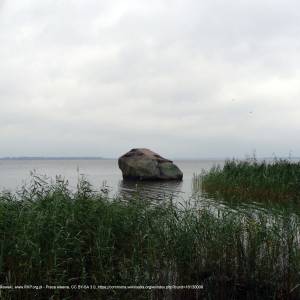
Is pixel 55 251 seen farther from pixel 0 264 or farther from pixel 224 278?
pixel 224 278

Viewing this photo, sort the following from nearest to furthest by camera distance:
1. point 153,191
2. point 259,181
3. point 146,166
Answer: point 259,181, point 153,191, point 146,166

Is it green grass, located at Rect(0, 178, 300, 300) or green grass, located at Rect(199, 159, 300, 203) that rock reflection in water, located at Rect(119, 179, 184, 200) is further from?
green grass, located at Rect(0, 178, 300, 300)

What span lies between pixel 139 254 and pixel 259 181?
18385 millimetres

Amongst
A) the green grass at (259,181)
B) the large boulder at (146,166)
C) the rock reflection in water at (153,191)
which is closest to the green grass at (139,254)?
the rock reflection in water at (153,191)

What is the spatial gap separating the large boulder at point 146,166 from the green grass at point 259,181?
15344 mm

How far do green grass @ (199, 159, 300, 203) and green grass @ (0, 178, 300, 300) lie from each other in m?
13.9

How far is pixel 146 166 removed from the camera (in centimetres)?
4372

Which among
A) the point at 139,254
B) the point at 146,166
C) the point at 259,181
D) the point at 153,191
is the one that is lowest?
the point at 153,191

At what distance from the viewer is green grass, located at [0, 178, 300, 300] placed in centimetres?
638

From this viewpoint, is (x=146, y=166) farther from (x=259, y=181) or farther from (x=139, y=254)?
(x=139, y=254)

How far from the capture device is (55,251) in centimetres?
632

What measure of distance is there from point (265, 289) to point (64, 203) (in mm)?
4437

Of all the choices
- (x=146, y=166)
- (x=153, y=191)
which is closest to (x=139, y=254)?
(x=153, y=191)

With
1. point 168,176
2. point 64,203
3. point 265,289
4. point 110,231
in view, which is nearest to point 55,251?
point 110,231
